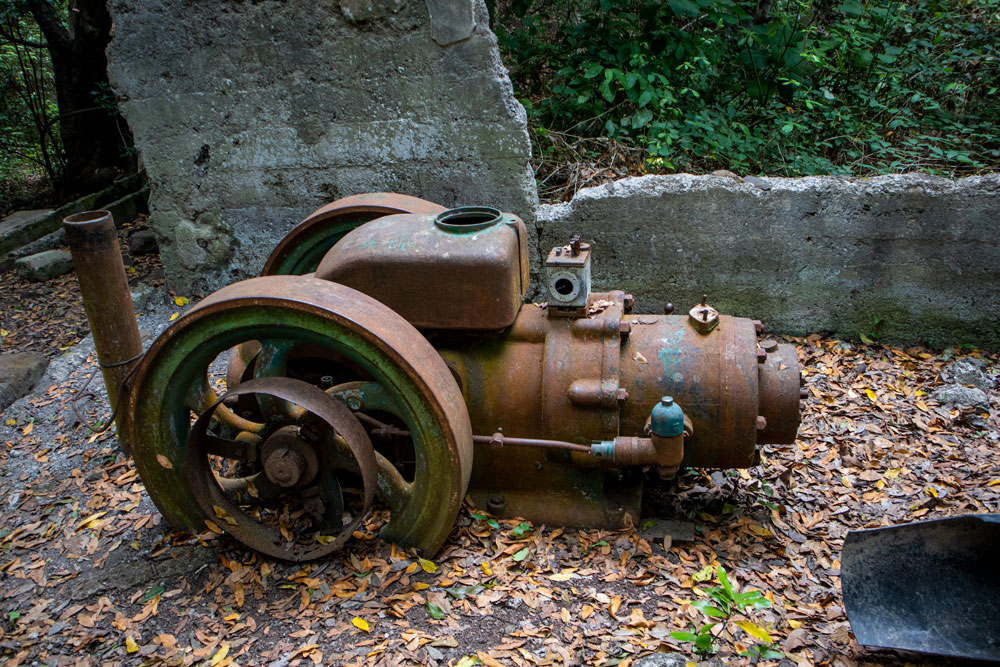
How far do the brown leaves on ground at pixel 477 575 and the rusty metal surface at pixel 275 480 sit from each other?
13 centimetres

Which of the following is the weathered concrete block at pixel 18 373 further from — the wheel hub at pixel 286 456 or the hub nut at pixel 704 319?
the hub nut at pixel 704 319

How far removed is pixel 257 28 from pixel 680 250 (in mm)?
2958

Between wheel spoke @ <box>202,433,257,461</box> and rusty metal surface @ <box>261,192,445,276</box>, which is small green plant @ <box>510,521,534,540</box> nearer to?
wheel spoke @ <box>202,433,257,461</box>

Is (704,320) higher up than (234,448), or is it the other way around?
(704,320)

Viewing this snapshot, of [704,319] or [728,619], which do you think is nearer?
[728,619]

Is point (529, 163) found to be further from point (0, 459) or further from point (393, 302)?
point (0, 459)

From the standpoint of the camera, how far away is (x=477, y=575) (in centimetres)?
280

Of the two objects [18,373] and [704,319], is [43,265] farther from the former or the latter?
[704,319]

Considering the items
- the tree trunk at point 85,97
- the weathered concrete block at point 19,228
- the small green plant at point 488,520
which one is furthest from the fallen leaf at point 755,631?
Result: the tree trunk at point 85,97

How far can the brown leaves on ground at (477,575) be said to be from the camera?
2.50 metres

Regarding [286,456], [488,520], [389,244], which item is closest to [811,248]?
[488,520]

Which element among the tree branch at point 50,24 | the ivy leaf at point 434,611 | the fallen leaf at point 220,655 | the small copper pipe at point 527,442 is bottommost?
the ivy leaf at point 434,611

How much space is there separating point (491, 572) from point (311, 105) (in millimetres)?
3151

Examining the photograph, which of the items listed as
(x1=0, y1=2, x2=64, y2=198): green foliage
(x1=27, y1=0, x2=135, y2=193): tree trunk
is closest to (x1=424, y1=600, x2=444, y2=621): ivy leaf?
(x1=27, y1=0, x2=135, y2=193): tree trunk
